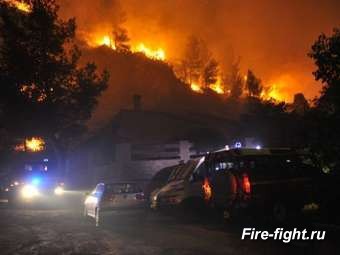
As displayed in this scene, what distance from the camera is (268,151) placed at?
13.4 m

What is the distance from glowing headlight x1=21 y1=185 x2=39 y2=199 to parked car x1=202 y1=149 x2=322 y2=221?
19436 millimetres

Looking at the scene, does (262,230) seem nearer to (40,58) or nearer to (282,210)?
(282,210)

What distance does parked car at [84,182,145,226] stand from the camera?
16562 mm

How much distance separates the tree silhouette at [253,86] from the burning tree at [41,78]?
4934cm

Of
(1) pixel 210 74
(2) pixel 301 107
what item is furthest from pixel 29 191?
(1) pixel 210 74

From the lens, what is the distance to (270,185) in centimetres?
1203

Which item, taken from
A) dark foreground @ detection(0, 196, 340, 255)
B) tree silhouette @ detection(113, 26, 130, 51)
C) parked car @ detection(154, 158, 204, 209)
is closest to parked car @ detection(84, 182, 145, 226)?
dark foreground @ detection(0, 196, 340, 255)

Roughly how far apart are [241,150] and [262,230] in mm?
2349

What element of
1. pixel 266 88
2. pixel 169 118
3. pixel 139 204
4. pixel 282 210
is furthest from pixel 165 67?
pixel 282 210

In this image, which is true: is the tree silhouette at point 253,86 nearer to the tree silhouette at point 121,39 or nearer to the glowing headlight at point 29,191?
the tree silhouette at point 121,39

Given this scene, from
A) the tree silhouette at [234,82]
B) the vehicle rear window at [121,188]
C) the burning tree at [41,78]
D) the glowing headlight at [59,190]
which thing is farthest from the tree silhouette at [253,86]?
the vehicle rear window at [121,188]

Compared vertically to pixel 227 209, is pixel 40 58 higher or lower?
higher

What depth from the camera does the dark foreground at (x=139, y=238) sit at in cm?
1010

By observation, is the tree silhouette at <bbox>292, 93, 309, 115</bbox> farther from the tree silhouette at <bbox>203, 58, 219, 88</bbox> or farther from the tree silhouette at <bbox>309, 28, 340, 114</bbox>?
the tree silhouette at <bbox>203, 58, 219, 88</bbox>
